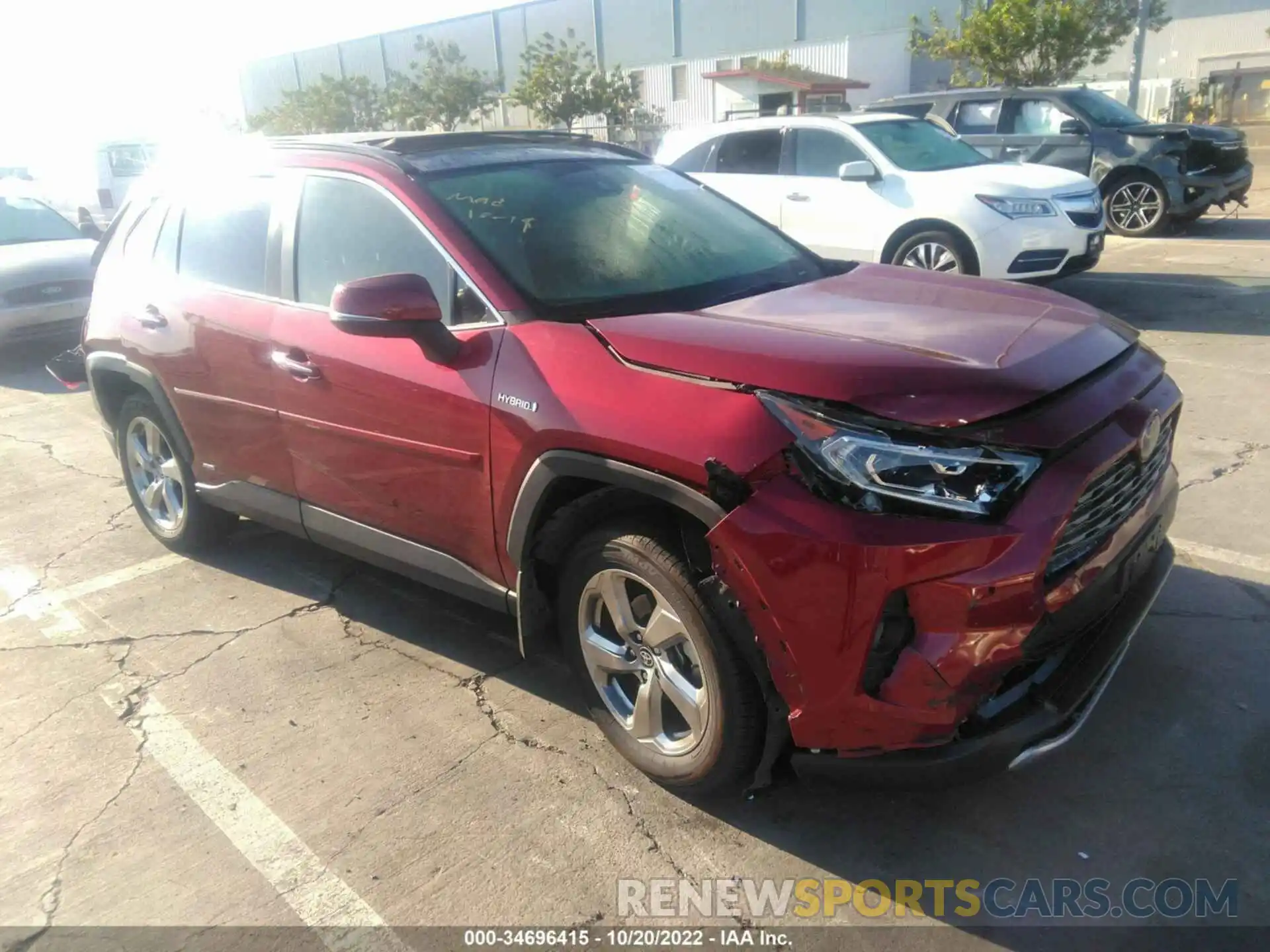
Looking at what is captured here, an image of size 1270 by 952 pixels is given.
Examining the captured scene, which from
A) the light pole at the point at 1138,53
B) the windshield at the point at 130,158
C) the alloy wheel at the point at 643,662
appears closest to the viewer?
the alloy wheel at the point at 643,662

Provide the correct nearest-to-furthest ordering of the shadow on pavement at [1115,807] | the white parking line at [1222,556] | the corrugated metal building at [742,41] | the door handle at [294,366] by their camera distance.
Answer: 1. the shadow on pavement at [1115,807]
2. the door handle at [294,366]
3. the white parking line at [1222,556]
4. the corrugated metal building at [742,41]

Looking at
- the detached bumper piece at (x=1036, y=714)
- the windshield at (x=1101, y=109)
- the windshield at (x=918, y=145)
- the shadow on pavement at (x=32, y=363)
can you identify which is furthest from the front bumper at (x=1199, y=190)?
the shadow on pavement at (x=32, y=363)

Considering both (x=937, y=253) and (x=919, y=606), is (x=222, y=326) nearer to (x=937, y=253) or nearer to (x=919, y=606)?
(x=919, y=606)

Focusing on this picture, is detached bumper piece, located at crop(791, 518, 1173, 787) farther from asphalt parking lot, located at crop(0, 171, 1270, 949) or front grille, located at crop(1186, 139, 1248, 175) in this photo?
front grille, located at crop(1186, 139, 1248, 175)

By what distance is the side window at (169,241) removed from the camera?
4.33 metres

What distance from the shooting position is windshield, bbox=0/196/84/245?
1019 centimetres

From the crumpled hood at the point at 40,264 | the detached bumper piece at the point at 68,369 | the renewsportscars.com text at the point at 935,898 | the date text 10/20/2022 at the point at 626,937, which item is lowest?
the date text 10/20/2022 at the point at 626,937

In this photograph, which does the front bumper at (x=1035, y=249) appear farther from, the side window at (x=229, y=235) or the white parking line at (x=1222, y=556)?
the side window at (x=229, y=235)

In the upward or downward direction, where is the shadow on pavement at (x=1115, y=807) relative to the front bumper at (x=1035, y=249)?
downward

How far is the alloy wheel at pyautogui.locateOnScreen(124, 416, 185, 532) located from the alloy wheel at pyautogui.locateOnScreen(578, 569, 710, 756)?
8.42 ft

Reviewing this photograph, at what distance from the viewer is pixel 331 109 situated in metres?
40.6

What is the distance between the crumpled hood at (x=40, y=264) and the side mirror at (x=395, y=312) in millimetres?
7505

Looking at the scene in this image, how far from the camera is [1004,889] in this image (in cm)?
247

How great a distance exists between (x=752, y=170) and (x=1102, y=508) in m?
7.90
